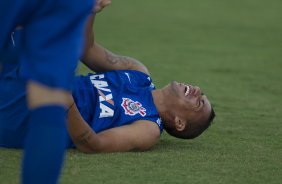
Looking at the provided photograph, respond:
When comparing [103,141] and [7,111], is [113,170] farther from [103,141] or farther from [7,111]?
[7,111]

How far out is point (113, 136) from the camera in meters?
4.02

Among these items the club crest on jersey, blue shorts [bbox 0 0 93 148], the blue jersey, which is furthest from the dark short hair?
blue shorts [bbox 0 0 93 148]

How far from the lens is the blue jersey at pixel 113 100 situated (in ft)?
13.8

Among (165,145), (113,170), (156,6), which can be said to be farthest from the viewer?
(156,6)

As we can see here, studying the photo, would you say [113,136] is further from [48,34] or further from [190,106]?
[48,34]

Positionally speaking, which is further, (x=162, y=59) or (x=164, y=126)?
(x=162, y=59)

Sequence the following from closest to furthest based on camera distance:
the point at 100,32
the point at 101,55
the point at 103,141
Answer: the point at 103,141 < the point at 101,55 < the point at 100,32

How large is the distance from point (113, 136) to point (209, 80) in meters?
3.00

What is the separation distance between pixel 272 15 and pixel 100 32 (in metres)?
3.60

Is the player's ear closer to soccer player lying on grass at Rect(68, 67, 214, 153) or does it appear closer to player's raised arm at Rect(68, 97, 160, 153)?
soccer player lying on grass at Rect(68, 67, 214, 153)

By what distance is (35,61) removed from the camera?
264 cm

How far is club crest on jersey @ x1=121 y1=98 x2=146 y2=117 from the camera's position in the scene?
14.0ft

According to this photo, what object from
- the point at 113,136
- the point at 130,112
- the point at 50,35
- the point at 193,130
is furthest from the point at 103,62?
the point at 50,35

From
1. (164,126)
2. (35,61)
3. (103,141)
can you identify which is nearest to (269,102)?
(164,126)
